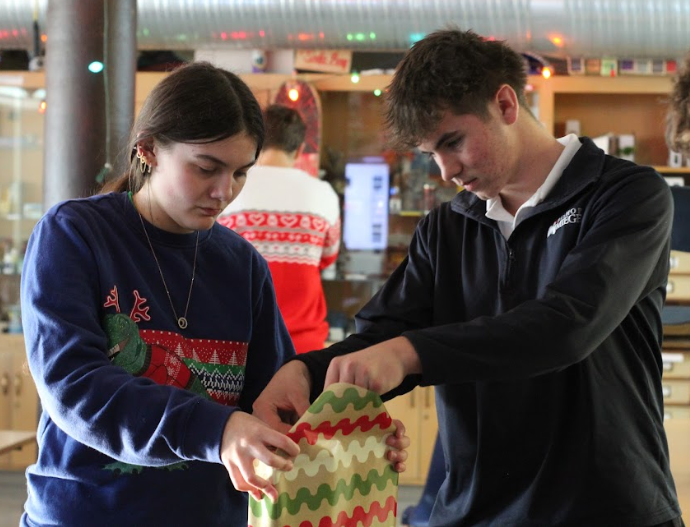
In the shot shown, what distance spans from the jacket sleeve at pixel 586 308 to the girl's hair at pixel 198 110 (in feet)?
1.51

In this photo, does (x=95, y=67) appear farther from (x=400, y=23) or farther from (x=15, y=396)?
(x=15, y=396)

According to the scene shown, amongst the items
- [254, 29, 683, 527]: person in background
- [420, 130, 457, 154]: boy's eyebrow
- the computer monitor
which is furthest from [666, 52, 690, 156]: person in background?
the computer monitor

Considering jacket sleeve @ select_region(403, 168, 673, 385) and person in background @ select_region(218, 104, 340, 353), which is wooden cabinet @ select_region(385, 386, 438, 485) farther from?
jacket sleeve @ select_region(403, 168, 673, 385)

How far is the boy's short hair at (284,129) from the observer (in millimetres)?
3607

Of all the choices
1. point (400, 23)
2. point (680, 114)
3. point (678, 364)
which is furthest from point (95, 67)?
point (678, 364)

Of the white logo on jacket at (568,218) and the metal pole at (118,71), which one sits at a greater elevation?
the metal pole at (118,71)

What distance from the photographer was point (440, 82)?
1.55 metres

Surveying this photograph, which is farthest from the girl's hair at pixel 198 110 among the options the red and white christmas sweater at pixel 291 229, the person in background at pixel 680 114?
the red and white christmas sweater at pixel 291 229

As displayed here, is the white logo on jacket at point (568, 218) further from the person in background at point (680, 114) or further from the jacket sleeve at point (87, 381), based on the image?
the jacket sleeve at point (87, 381)

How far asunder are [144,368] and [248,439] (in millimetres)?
311

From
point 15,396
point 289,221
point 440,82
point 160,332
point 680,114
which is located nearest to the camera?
point 160,332

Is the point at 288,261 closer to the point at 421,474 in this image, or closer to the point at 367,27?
the point at 367,27

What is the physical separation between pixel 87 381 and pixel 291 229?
7.72ft

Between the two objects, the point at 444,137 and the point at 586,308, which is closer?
the point at 586,308
